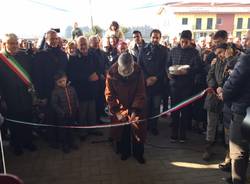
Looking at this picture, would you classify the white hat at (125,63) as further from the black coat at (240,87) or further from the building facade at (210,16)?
the building facade at (210,16)

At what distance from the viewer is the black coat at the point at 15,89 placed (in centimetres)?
468

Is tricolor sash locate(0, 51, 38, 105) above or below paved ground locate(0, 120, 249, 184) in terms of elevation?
above

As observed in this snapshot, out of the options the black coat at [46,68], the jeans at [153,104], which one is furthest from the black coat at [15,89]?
the jeans at [153,104]

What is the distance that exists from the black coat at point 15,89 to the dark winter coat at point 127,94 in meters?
1.52

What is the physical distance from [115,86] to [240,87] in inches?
79.5

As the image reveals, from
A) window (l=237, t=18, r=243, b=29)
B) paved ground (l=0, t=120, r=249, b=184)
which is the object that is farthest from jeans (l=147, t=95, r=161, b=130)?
window (l=237, t=18, r=243, b=29)

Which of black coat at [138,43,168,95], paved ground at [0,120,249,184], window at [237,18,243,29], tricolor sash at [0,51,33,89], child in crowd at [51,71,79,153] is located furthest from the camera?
window at [237,18,243,29]

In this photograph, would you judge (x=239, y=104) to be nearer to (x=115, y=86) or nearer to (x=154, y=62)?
(x=115, y=86)

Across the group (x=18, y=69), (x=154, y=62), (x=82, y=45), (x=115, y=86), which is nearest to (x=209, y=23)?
(x=154, y=62)

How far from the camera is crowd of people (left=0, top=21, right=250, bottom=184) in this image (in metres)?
4.45

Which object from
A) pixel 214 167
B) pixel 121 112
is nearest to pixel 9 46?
pixel 121 112

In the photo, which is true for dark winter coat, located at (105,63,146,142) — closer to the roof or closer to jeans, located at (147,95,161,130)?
jeans, located at (147,95,161,130)

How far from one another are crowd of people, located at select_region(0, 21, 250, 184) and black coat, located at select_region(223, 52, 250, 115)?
2.04 ft

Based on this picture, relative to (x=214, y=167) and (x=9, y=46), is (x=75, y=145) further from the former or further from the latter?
(x=214, y=167)
